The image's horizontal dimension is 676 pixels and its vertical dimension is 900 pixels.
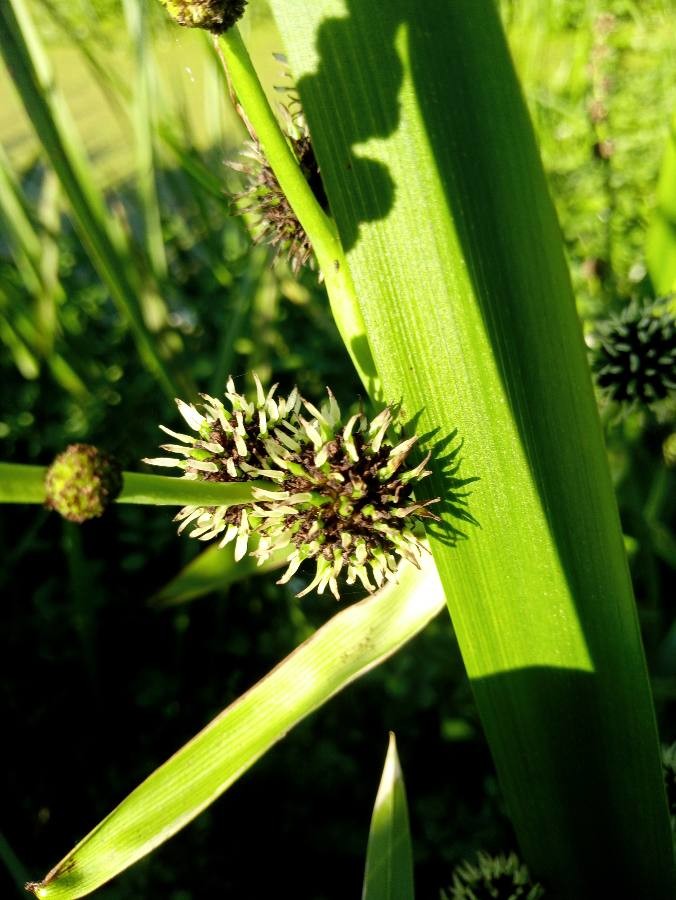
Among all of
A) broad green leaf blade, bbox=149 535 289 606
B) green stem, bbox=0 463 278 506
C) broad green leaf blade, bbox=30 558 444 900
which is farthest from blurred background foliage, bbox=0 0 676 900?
green stem, bbox=0 463 278 506

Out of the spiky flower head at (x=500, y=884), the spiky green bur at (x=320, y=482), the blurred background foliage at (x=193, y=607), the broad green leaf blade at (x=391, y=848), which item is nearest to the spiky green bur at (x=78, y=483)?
the spiky green bur at (x=320, y=482)

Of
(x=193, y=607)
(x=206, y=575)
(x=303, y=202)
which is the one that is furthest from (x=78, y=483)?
(x=193, y=607)

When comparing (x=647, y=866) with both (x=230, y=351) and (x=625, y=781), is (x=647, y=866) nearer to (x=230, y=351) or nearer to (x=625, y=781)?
(x=625, y=781)

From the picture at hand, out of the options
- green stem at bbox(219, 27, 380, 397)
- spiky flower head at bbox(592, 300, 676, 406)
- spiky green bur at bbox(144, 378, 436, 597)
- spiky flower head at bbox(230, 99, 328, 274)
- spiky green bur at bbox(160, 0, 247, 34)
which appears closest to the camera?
spiky green bur at bbox(160, 0, 247, 34)

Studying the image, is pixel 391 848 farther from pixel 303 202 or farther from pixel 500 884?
pixel 303 202

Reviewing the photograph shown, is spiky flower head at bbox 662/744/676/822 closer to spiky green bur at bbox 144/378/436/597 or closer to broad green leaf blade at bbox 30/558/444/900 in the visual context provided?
broad green leaf blade at bbox 30/558/444/900

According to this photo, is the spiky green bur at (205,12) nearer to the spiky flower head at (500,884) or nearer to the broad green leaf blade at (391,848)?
the broad green leaf blade at (391,848)

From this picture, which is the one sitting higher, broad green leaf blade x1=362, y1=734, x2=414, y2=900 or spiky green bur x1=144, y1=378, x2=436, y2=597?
spiky green bur x1=144, y1=378, x2=436, y2=597
